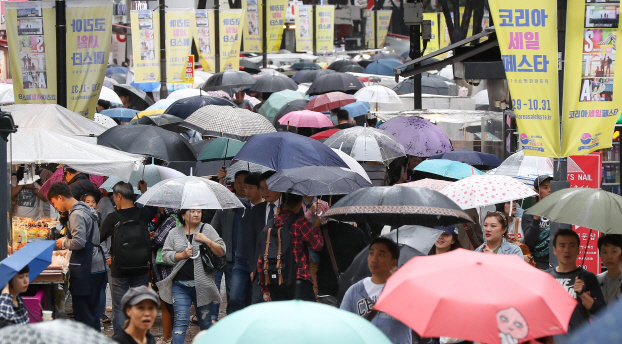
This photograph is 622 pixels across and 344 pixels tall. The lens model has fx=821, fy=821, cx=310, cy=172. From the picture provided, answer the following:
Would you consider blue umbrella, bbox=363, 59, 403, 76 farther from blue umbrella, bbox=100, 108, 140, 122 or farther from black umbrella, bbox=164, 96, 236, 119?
black umbrella, bbox=164, 96, 236, 119

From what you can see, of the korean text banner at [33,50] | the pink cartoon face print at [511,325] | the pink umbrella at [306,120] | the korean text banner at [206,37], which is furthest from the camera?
the korean text banner at [206,37]

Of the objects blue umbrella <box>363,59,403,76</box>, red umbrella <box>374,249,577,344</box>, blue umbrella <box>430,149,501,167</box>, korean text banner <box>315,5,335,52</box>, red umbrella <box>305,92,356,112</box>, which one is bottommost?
blue umbrella <box>430,149,501,167</box>

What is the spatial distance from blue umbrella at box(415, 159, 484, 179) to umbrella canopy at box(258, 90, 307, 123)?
8.69 m

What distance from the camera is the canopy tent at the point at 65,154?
8.77 metres

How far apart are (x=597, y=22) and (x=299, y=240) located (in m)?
3.17

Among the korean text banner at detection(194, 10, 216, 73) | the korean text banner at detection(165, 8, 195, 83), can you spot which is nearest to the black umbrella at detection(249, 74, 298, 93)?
the korean text banner at detection(194, 10, 216, 73)

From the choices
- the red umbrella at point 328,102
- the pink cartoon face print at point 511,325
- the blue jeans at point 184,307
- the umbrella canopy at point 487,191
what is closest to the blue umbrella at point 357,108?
the red umbrella at point 328,102

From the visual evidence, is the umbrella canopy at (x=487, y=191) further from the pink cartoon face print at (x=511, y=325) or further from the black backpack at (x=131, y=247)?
the pink cartoon face print at (x=511, y=325)

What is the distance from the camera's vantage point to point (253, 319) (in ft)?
12.0

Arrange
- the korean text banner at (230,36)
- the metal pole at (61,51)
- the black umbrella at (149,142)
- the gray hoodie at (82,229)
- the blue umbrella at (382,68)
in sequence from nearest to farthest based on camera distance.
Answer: the gray hoodie at (82,229)
the black umbrella at (149,142)
the metal pole at (61,51)
the korean text banner at (230,36)
the blue umbrella at (382,68)

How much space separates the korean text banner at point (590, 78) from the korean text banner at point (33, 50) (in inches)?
295

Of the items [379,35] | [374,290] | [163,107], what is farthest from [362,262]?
[379,35]

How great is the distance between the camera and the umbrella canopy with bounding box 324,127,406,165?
419 inches

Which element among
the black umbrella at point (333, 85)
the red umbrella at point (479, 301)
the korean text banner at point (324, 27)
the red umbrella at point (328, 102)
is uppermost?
the korean text banner at point (324, 27)
